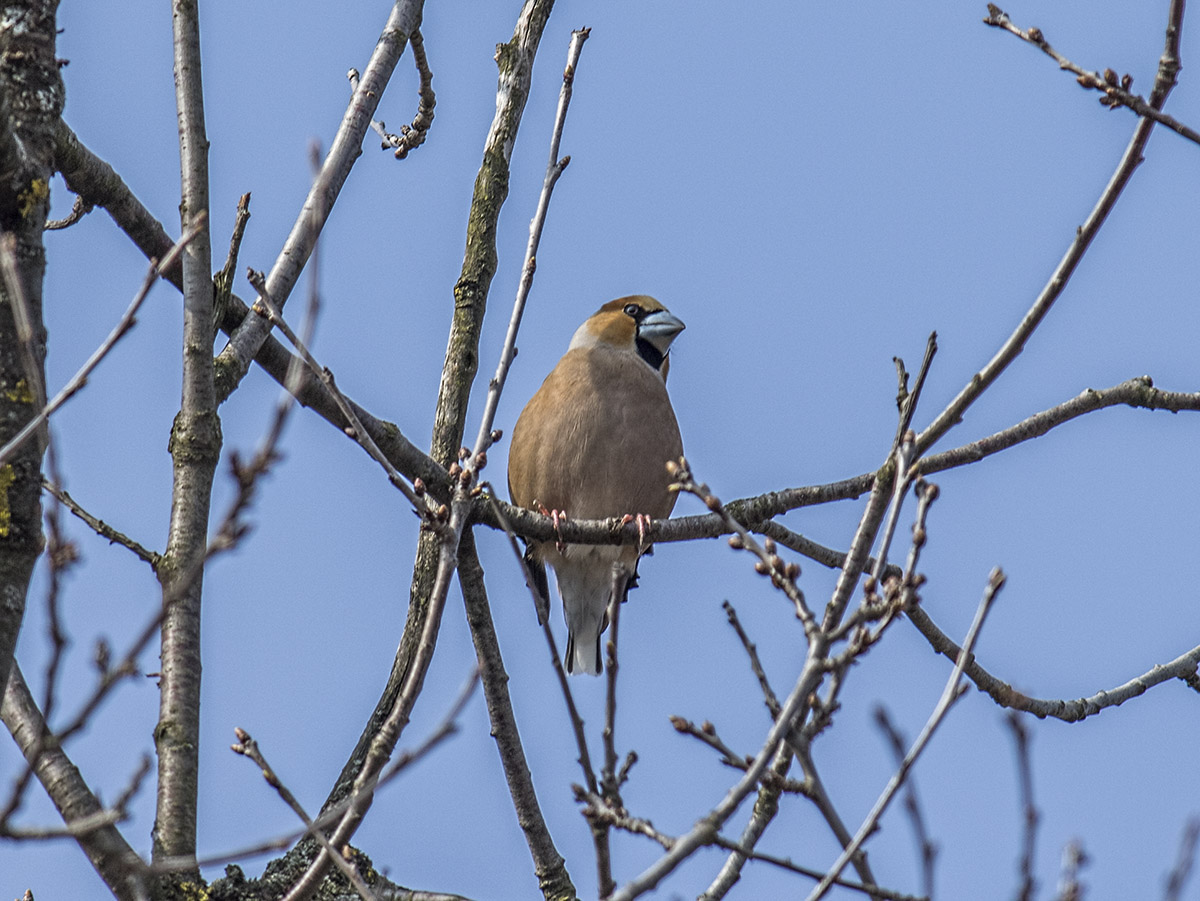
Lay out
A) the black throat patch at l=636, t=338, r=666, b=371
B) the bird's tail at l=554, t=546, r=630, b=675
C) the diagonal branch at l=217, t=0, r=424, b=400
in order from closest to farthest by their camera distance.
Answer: the diagonal branch at l=217, t=0, r=424, b=400 < the bird's tail at l=554, t=546, r=630, b=675 < the black throat patch at l=636, t=338, r=666, b=371

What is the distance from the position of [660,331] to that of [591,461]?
1.37m

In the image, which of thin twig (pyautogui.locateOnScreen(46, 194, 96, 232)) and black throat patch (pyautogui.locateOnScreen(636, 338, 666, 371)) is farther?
black throat patch (pyautogui.locateOnScreen(636, 338, 666, 371))

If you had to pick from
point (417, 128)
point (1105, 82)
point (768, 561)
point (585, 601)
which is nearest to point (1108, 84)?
point (1105, 82)

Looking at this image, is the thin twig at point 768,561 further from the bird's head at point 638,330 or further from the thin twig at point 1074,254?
the bird's head at point 638,330

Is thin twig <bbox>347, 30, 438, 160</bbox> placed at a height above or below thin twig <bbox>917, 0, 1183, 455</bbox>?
above

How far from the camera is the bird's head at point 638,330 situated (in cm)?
746

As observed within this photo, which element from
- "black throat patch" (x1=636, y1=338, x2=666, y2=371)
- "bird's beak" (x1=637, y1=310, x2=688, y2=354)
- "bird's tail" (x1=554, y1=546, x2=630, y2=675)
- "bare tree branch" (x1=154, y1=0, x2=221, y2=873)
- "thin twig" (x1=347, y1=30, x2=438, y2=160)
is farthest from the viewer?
"bird's beak" (x1=637, y1=310, x2=688, y2=354)

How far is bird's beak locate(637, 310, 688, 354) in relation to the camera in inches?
297

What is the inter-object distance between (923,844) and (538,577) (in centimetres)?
442

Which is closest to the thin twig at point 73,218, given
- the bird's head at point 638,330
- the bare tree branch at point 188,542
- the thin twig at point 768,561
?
the bare tree branch at point 188,542

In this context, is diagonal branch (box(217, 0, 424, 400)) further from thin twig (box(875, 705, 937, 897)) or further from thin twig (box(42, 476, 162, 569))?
thin twig (box(875, 705, 937, 897))

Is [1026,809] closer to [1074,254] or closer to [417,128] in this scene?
[1074,254]

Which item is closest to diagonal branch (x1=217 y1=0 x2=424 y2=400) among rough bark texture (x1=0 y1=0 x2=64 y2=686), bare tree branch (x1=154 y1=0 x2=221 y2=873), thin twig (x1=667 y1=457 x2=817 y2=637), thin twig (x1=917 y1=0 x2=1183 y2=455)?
bare tree branch (x1=154 y1=0 x2=221 y2=873)

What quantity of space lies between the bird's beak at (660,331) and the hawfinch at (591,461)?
36 centimetres
